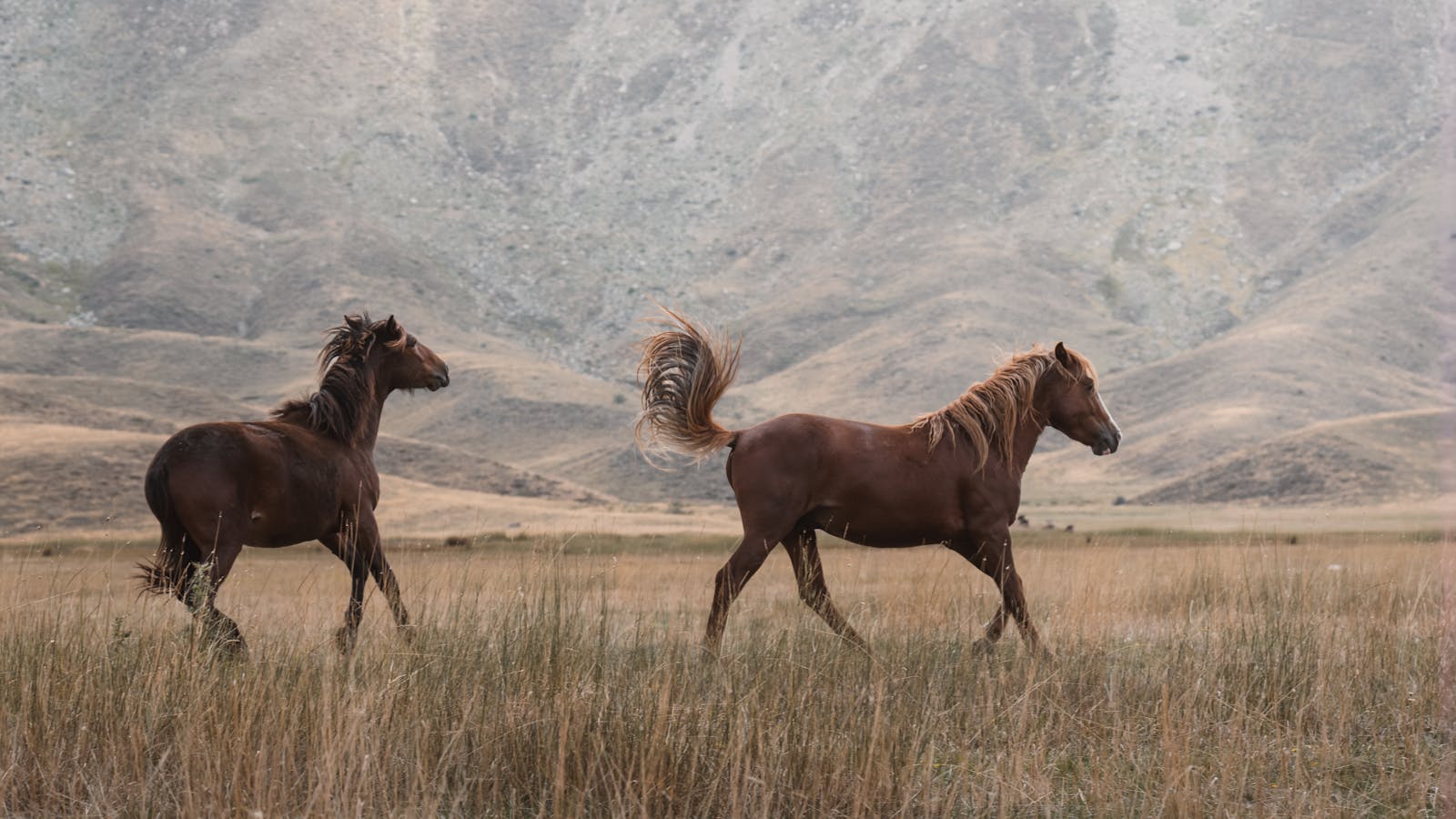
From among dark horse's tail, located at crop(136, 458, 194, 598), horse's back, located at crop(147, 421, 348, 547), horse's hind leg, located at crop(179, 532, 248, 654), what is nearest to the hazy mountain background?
horse's back, located at crop(147, 421, 348, 547)

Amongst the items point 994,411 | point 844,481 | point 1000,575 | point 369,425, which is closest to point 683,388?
point 844,481

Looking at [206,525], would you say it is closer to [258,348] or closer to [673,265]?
[258,348]

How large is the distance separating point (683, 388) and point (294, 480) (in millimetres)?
2437

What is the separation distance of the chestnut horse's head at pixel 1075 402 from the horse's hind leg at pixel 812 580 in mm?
1900

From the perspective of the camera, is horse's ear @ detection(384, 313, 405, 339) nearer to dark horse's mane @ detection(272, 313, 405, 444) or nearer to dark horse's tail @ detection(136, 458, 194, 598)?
dark horse's mane @ detection(272, 313, 405, 444)

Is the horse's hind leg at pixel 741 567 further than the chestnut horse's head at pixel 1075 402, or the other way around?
the chestnut horse's head at pixel 1075 402

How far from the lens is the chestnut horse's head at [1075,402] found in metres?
9.01

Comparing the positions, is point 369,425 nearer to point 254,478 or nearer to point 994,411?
point 254,478

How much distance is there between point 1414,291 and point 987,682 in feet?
259

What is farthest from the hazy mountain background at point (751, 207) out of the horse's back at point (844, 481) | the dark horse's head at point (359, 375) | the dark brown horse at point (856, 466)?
the horse's back at point (844, 481)

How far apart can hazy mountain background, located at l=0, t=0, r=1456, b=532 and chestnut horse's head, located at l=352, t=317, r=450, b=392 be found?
4244 centimetres

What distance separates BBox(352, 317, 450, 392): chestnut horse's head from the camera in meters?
9.27

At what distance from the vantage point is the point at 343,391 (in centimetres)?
893

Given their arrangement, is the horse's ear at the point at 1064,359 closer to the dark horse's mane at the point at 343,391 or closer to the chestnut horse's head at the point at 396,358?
the chestnut horse's head at the point at 396,358
